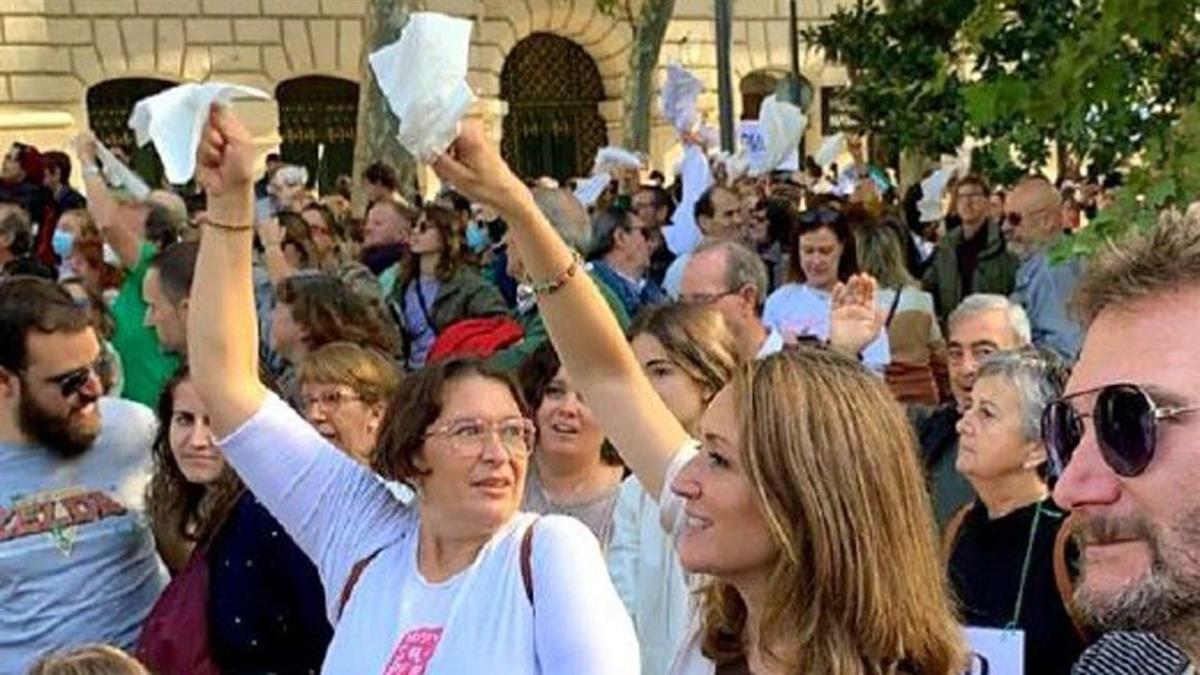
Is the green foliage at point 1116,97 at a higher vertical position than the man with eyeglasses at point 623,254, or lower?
higher

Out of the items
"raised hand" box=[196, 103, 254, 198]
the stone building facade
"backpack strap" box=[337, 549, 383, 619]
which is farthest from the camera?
the stone building facade

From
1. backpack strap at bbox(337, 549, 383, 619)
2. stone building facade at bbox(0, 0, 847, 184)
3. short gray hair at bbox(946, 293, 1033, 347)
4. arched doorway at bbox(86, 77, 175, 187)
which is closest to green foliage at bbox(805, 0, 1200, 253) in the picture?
short gray hair at bbox(946, 293, 1033, 347)

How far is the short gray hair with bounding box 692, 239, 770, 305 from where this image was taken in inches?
250

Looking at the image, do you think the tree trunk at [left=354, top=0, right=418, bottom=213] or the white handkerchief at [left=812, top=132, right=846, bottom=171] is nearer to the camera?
the white handkerchief at [left=812, top=132, right=846, bottom=171]

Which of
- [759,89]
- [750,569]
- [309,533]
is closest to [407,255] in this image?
[309,533]

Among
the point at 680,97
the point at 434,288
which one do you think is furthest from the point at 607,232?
the point at 680,97

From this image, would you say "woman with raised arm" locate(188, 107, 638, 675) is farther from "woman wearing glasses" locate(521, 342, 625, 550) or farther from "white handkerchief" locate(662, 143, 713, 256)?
"white handkerchief" locate(662, 143, 713, 256)

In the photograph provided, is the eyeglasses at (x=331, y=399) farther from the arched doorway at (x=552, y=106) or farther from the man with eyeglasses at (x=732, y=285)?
the arched doorway at (x=552, y=106)

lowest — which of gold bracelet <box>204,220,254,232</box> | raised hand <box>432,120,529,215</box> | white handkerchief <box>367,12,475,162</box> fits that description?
gold bracelet <box>204,220,254,232</box>

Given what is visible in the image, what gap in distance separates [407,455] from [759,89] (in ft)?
101

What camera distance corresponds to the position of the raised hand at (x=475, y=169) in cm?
332

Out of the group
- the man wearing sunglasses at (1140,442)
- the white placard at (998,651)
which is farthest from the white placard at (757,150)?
the man wearing sunglasses at (1140,442)

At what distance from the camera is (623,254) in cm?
945

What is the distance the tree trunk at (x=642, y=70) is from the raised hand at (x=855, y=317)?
888 inches
